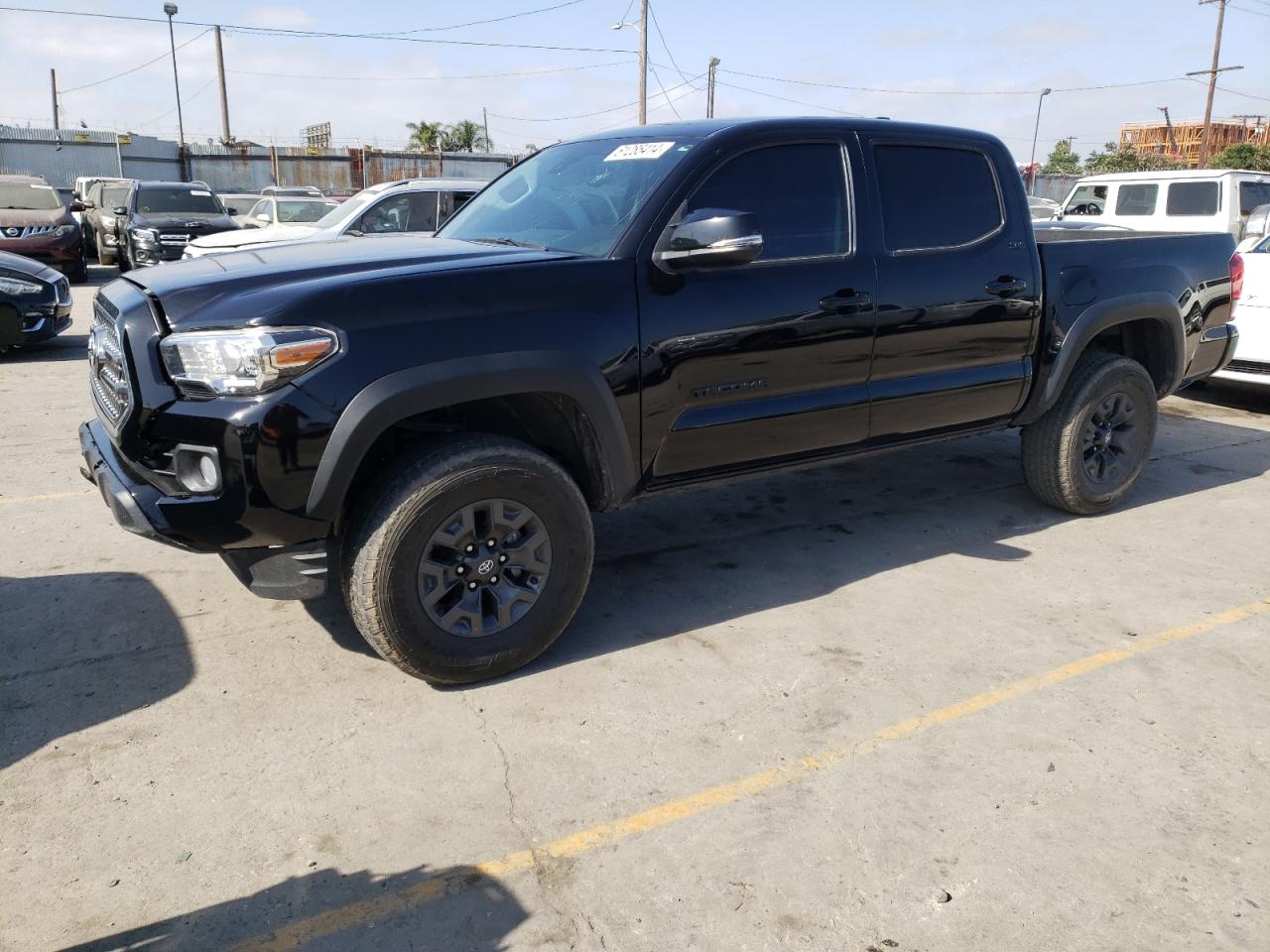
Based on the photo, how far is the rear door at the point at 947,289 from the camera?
4.27m

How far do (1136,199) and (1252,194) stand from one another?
136cm

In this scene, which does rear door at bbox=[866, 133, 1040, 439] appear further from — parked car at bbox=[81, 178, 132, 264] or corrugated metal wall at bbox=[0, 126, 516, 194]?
corrugated metal wall at bbox=[0, 126, 516, 194]

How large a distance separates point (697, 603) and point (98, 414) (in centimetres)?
240

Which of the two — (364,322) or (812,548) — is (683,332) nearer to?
(364,322)

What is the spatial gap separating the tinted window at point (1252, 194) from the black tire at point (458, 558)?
1250cm

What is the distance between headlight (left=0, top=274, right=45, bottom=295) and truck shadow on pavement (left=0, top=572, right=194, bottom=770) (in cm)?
645

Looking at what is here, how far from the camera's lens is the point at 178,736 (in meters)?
3.14

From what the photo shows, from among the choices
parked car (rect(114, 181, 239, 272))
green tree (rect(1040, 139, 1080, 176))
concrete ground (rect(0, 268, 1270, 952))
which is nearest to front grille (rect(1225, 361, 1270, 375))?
concrete ground (rect(0, 268, 1270, 952))

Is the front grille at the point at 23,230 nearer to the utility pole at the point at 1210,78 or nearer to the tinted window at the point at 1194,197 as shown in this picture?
the tinted window at the point at 1194,197

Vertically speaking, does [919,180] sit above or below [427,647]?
above

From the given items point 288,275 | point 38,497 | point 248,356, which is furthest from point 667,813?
point 38,497

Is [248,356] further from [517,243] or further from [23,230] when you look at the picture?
[23,230]

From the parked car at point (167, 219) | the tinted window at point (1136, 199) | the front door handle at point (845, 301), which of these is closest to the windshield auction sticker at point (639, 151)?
the front door handle at point (845, 301)

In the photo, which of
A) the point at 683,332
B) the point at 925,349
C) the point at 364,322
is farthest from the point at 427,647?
the point at 925,349
